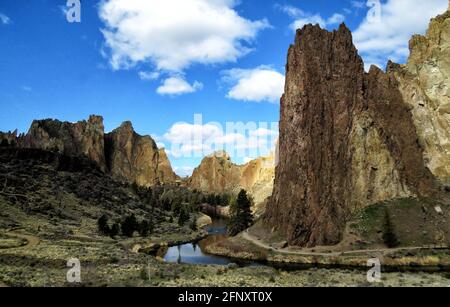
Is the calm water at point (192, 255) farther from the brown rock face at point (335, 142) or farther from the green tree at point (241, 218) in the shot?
the brown rock face at point (335, 142)

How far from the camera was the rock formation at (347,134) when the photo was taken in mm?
84062

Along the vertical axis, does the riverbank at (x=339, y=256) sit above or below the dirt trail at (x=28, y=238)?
below

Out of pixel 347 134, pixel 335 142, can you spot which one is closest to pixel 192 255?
pixel 335 142

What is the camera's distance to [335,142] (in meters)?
89.9

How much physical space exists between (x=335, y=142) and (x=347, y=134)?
330 centimetres

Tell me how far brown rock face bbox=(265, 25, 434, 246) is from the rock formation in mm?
208

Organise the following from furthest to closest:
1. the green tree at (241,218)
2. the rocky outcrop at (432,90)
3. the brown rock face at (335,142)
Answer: the green tree at (241,218) → the rocky outcrop at (432,90) → the brown rock face at (335,142)

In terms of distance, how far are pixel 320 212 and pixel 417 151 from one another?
1130 inches

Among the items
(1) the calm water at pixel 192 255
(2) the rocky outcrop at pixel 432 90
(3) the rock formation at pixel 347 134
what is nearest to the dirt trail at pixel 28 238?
(1) the calm water at pixel 192 255

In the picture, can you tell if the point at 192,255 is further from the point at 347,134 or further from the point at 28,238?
the point at 347,134

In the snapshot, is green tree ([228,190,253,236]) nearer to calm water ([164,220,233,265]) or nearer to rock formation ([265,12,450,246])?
calm water ([164,220,233,265])

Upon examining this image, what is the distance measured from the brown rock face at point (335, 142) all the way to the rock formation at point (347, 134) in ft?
0.68

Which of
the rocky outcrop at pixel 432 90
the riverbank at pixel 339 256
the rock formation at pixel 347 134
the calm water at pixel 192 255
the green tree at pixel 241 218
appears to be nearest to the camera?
the riverbank at pixel 339 256

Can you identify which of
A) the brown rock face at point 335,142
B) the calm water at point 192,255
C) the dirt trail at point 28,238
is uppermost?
the brown rock face at point 335,142
